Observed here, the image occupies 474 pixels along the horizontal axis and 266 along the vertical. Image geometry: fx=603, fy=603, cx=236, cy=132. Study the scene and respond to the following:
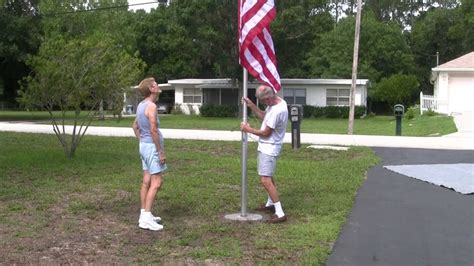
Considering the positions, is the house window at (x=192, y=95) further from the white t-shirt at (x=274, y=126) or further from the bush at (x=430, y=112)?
the white t-shirt at (x=274, y=126)

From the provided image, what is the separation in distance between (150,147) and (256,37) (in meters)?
1.83

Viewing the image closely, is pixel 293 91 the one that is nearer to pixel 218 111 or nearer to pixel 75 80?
pixel 218 111

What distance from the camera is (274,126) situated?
277 inches

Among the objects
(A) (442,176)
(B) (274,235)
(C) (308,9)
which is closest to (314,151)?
(A) (442,176)

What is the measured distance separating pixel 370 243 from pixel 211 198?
2920 mm

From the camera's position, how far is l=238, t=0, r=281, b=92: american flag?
282 inches

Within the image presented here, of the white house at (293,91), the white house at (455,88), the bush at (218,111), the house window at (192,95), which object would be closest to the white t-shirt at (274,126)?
the white house at (455,88)

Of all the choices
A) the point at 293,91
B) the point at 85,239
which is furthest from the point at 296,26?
the point at 85,239

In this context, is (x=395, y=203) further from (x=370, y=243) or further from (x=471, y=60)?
(x=471, y=60)

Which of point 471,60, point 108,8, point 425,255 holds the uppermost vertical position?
point 108,8

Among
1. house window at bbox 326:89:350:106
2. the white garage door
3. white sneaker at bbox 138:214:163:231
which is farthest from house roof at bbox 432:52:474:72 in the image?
white sneaker at bbox 138:214:163:231

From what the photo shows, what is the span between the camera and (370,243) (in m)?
6.16

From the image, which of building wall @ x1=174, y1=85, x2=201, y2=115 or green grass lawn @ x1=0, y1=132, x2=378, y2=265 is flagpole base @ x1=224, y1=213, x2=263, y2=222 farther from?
building wall @ x1=174, y1=85, x2=201, y2=115

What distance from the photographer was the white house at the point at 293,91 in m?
41.7
